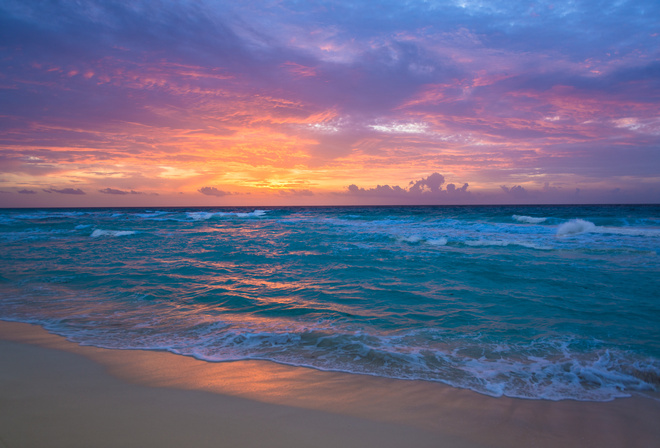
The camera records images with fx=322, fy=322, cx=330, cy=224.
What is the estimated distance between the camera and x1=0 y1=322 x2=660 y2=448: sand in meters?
2.53

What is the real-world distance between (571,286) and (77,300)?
37.0 feet

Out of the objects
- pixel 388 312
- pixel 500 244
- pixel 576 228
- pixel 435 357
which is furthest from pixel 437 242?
pixel 435 357

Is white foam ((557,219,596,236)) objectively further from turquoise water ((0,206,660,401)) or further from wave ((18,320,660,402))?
wave ((18,320,660,402))

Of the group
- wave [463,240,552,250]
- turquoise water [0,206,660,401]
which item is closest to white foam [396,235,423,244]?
wave [463,240,552,250]

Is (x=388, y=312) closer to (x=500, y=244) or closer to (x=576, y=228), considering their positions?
(x=500, y=244)

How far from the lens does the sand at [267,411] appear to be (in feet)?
8.31

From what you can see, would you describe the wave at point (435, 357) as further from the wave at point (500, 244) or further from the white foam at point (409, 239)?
the white foam at point (409, 239)

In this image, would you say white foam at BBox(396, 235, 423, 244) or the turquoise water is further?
white foam at BBox(396, 235, 423, 244)

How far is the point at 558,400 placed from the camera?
3.24m

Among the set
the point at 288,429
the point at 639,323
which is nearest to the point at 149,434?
the point at 288,429

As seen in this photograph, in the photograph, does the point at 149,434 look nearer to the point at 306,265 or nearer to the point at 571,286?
the point at 306,265

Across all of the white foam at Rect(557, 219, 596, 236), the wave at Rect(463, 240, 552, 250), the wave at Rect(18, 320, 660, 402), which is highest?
the white foam at Rect(557, 219, 596, 236)

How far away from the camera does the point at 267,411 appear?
115 inches

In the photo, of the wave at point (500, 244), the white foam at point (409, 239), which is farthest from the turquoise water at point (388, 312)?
the white foam at point (409, 239)
